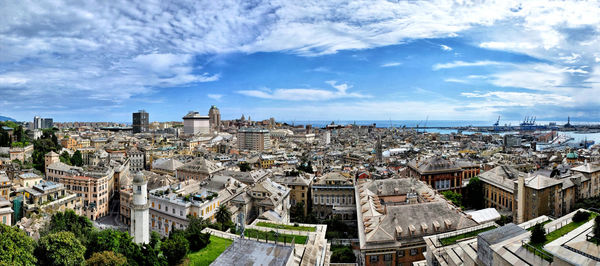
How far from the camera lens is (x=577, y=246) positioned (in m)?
12.5

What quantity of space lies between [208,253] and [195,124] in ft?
539

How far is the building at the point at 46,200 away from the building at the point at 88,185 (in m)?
4.48

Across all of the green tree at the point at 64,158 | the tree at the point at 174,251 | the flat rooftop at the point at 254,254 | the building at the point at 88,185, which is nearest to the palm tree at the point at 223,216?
the tree at the point at 174,251

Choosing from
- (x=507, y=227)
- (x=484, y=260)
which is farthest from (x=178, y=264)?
(x=507, y=227)

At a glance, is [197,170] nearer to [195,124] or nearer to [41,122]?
[195,124]

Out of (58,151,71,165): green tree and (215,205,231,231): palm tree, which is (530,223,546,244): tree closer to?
(215,205,231,231): palm tree

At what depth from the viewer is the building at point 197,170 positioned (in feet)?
172

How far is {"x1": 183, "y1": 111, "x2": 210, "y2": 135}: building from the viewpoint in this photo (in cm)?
17562

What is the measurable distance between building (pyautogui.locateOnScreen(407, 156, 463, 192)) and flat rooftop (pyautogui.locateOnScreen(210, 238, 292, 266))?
33.7 meters

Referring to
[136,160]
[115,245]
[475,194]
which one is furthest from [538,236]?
[136,160]

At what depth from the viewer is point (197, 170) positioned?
5325 centimetres

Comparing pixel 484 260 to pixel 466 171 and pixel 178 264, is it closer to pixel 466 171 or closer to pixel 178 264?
pixel 178 264

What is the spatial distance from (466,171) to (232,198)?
35.1 m

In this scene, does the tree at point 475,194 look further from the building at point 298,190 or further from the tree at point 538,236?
the tree at point 538,236
